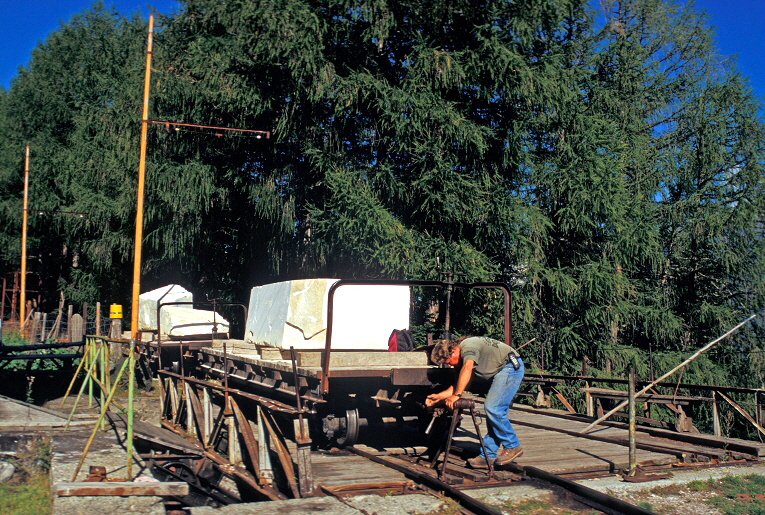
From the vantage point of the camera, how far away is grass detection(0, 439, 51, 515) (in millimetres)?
6430

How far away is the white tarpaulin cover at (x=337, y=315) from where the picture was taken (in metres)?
9.54

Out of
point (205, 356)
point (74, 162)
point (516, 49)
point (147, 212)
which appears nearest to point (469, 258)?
point (516, 49)

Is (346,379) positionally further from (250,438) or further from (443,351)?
(250,438)

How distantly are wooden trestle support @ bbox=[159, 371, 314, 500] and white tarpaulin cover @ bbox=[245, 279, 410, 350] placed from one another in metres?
0.97

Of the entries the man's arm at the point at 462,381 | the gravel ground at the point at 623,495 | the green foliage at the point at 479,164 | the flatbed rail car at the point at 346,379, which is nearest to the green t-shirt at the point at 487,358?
the man's arm at the point at 462,381

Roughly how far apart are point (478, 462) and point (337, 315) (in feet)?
9.12

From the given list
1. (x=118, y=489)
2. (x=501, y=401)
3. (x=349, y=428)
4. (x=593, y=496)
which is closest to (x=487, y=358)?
(x=501, y=401)

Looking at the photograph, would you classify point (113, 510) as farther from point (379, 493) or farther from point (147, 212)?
point (147, 212)

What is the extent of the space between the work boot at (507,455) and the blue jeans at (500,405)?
74mm

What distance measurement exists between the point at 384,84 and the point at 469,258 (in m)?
5.09

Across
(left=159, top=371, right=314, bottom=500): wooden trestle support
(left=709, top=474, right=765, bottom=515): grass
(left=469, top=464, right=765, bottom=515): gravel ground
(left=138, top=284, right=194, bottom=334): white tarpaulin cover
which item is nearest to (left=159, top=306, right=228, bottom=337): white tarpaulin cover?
(left=159, top=371, right=314, bottom=500): wooden trestle support

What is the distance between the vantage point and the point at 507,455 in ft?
27.2

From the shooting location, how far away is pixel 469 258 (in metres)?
18.3

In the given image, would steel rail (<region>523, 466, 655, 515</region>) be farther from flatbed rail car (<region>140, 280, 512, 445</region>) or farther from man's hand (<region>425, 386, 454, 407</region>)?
flatbed rail car (<region>140, 280, 512, 445</region>)
